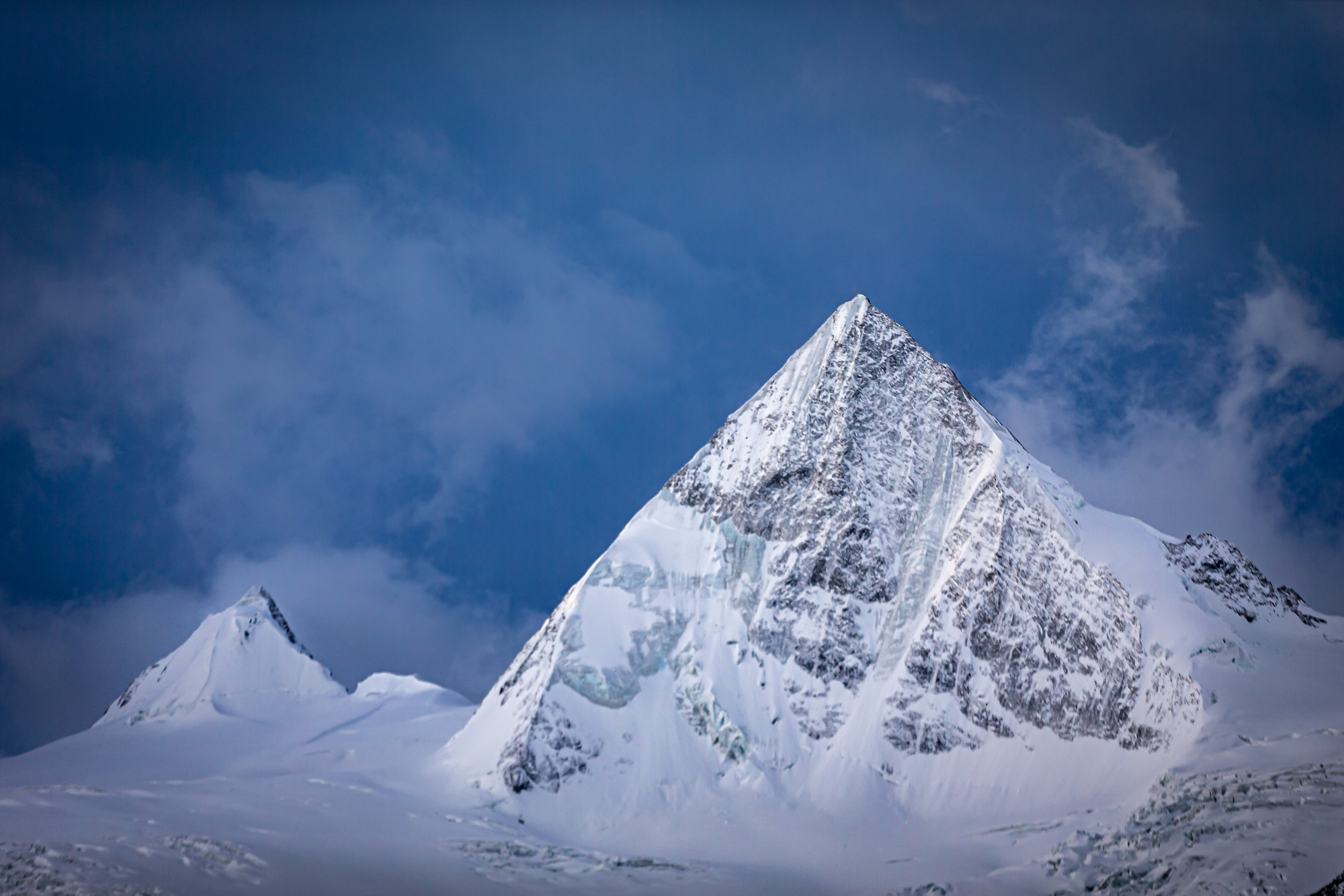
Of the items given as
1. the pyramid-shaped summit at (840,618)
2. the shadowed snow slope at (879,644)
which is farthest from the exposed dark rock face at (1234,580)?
the pyramid-shaped summit at (840,618)

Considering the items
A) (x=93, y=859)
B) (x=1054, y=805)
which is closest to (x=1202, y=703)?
(x=1054, y=805)

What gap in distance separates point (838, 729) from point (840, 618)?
16.1m

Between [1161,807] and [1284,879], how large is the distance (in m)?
20.8

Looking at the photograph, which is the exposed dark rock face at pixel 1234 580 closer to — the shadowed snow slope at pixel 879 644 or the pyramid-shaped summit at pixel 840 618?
the shadowed snow slope at pixel 879 644

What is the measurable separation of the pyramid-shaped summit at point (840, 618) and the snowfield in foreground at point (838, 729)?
42 cm

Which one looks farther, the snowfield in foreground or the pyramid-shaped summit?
the pyramid-shaped summit

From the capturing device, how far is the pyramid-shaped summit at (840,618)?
118188 millimetres

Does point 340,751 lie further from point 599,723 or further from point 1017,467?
point 1017,467

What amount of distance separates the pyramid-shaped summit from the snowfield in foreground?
1.39 feet

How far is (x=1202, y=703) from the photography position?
343 ft

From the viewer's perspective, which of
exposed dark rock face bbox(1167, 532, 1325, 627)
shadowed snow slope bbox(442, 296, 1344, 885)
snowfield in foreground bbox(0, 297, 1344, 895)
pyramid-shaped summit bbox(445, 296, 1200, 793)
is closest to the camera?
snowfield in foreground bbox(0, 297, 1344, 895)

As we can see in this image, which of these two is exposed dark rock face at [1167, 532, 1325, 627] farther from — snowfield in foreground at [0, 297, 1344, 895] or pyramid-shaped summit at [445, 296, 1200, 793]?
pyramid-shaped summit at [445, 296, 1200, 793]

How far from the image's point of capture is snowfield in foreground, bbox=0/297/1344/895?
3381 inches

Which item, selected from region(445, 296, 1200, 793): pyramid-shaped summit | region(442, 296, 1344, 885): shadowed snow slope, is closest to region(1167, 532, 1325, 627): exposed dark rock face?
region(442, 296, 1344, 885): shadowed snow slope
